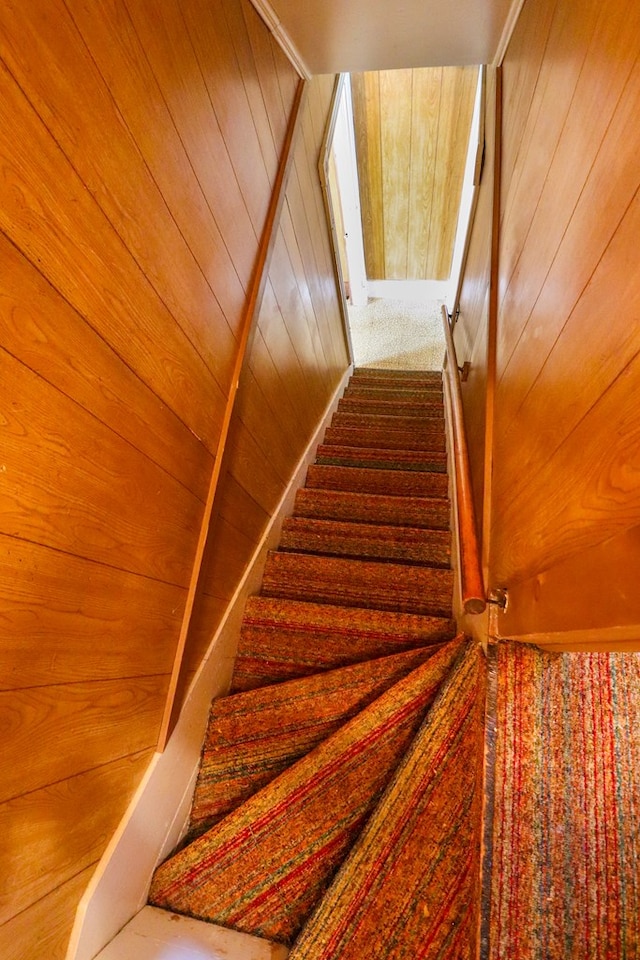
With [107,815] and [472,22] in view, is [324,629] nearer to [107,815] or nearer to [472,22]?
[107,815]

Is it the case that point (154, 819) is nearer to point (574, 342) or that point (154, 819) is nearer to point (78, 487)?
point (78, 487)

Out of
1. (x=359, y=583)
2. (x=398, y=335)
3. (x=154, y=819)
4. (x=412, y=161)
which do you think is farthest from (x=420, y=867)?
(x=412, y=161)

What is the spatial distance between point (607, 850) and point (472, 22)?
102 inches

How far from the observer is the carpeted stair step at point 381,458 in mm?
2577

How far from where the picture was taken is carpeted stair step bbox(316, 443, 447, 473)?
2577 millimetres

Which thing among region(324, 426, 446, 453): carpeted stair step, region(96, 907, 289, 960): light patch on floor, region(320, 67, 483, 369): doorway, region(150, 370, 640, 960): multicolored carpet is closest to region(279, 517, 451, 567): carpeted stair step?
region(150, 370, 640, 960): multicolored carpet

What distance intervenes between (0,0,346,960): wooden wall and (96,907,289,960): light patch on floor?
26cm

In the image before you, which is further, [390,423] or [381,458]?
[390,423]

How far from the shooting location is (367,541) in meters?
2.06

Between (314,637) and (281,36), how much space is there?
2212 millimetres

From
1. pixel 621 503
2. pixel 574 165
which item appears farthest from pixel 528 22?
pixel 621 503

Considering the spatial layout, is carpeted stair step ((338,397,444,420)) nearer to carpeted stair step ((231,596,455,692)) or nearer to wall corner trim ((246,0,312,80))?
carpeted stair step ((231,596,455,692))

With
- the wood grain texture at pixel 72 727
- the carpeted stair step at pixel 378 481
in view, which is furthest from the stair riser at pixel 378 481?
the wood grain texture at pixel 72 727

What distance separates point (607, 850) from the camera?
94cm
